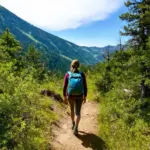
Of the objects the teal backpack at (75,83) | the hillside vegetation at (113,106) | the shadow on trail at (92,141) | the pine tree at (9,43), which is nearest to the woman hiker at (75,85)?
the teal backpack at (75,83)

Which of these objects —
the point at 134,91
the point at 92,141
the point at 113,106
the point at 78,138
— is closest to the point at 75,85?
the point at 78,138

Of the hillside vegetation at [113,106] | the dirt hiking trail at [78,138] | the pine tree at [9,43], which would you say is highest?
the pine tree at [9,43]

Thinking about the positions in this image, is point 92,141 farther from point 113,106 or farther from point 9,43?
point 9,43

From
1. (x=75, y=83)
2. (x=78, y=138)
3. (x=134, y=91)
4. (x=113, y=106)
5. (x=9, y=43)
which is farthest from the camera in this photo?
(x=9, y=43)

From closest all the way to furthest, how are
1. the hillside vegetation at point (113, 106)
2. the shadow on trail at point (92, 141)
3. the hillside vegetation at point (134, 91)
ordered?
the hillside vegetation at point (113, 106)
the shadow on trail at point (92, 141)
the hillside vegetation at point (134, 91)

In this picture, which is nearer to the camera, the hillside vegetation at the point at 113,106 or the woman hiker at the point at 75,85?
the hillside vegetation at the point at 113,106

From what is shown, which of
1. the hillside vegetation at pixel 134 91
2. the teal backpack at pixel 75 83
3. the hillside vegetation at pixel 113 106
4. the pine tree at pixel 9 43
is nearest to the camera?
the hillside vegetation at pixel 113 106

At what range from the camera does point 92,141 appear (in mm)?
10555

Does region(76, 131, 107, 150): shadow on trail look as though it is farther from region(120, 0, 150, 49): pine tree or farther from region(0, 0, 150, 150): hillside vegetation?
region(120, 0, 150, 49): pine tree

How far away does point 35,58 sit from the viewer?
5900cm

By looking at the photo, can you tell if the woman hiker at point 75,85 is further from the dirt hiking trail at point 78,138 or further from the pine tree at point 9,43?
the pine tree at point 9,43

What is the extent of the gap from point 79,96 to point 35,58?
49.3 metres

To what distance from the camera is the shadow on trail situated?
393 inches

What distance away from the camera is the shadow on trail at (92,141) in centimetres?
998
